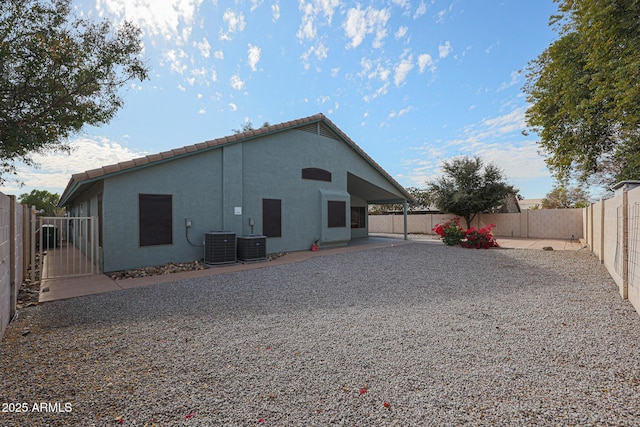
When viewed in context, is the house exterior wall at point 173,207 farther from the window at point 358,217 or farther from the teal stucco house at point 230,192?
the window at point 358,217

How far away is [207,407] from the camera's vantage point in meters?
2.19

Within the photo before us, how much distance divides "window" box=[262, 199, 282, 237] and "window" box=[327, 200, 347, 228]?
2.43 m

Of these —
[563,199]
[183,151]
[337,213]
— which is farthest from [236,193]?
[563,199]

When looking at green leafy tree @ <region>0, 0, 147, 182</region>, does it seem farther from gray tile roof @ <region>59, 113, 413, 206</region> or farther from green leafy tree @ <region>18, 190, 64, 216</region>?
green leafy tree @ <region>18, 190, 64, 216</region>

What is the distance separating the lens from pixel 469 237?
512 inches

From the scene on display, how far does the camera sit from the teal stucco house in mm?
7715

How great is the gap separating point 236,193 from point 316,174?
374 cm

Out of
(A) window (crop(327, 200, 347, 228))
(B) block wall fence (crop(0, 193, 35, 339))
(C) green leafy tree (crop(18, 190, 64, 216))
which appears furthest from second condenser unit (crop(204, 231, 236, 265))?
(C) green leafy tree (crop(18, 190, 64, 216))

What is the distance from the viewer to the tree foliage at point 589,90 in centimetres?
726

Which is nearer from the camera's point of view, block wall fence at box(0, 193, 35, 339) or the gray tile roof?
block wall fence at box(0, 193, 35, 339)

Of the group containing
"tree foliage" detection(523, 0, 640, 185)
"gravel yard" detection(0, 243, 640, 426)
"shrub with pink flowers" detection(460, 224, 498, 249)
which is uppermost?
"tree foliage" detection(523, 0, 640, 185)

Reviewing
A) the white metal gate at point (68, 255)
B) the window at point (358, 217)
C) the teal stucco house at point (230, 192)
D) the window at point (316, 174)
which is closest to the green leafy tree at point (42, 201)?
the white metal gate at point (68, 255)

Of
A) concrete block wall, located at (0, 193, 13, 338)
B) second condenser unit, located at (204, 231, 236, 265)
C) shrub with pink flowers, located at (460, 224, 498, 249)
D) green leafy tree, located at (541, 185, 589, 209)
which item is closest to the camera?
concrete block wall, located at (0, 193, 13, 338)

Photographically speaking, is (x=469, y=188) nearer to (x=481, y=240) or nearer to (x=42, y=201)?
(x=481, y=240)
